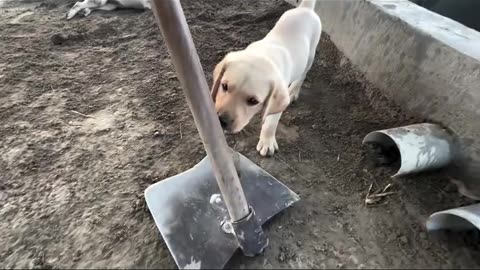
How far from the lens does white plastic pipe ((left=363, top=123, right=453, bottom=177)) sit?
213 centimetres

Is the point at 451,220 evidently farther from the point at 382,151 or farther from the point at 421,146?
the point at 382,151

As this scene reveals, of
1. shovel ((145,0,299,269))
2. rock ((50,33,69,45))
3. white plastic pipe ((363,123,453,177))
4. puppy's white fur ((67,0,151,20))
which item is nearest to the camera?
shovel ((145,0,299,269))

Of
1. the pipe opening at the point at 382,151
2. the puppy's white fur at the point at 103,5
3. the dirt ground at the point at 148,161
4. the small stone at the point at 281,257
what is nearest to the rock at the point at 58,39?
the dirt ground at the point at 148,161

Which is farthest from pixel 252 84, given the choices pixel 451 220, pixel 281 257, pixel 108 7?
pixel 108 7

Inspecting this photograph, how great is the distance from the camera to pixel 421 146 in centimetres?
216

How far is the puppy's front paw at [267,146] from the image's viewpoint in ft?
8.11

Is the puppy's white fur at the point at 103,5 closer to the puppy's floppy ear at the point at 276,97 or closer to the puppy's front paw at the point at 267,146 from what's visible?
the puppy's front paw at the point at 267,146

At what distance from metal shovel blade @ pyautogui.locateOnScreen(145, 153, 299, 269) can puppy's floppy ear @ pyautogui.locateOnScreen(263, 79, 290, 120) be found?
35 centimetres

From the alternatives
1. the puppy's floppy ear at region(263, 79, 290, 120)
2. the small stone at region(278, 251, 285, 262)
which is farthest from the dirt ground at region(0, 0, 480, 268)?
the puppy's floppy ear at region(263, 79, 290, 120)

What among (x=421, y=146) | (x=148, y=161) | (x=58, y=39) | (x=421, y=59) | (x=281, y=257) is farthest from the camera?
(x=58, y=39)

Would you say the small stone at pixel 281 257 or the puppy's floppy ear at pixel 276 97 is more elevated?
the puppy's floppy ear at pixel 276 97

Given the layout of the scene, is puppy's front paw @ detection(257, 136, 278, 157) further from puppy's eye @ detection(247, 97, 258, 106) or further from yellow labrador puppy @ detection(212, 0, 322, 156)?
puppy's eye @ detection(247, 97, 258, 106)

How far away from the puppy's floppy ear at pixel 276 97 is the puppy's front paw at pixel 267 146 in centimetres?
40

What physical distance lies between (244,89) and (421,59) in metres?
1.26
